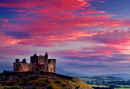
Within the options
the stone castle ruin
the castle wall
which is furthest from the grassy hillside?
the castle wall

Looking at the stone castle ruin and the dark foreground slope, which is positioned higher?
the stone castle ruin

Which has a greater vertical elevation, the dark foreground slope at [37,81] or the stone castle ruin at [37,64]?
the stone castle ruin at [37,64]

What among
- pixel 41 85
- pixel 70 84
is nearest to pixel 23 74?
pixel 41 85

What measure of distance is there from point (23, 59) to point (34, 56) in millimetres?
7257

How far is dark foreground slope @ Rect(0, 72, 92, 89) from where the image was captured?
11168 cm

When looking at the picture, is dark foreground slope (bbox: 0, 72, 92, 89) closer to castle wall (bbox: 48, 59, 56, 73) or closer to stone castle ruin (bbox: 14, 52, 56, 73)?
→ stone castle ruin (bbox: 14, 52, 56, 73)

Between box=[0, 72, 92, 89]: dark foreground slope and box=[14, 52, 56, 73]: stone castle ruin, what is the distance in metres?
9.36

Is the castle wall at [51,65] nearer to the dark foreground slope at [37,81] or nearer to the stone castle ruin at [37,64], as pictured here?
the stone castle ruin at [37,64]

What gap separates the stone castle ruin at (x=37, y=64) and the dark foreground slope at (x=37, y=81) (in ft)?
30.7

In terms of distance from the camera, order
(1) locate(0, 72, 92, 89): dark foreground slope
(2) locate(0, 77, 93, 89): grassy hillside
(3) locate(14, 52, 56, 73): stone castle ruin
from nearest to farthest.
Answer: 1. (2) locate(0, 77, 93, 89): grassy hillside
2. (1) locate(0, 72, 92, 89): dark foreground slope
3. (3) locate(14, 52, 56, 73): stone castle ruin

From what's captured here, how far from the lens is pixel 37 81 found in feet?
379

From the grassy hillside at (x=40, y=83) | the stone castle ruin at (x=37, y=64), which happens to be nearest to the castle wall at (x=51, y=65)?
the stone castle ruin at (x=37, y=64)

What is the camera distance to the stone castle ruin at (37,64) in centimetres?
13491

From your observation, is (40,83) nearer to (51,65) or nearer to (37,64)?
(37,64)
